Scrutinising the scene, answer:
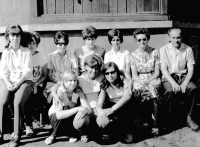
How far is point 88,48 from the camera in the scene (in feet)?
15.3

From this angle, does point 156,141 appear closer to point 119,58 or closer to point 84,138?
point 84,138

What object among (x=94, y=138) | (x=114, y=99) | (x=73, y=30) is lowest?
(x=94, y=138)

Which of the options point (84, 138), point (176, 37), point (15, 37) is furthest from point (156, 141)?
point (15, 37)

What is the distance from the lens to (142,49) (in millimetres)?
4508

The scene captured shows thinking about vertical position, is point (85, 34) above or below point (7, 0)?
below

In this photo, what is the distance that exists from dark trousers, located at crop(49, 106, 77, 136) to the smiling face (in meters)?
0.28

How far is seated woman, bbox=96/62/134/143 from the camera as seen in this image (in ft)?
12.0

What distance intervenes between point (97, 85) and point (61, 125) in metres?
0.74

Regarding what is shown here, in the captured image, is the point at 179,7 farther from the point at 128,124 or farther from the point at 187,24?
the point at 128,124

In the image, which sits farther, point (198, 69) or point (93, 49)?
point (198, 69)

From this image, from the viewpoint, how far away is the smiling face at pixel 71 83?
362 centimetres

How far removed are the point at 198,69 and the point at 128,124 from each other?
274 cm

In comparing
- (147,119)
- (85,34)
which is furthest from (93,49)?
(147,119)

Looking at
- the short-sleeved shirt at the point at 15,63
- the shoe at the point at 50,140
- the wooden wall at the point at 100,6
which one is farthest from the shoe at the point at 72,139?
the wooden wall at the point at 100,6
